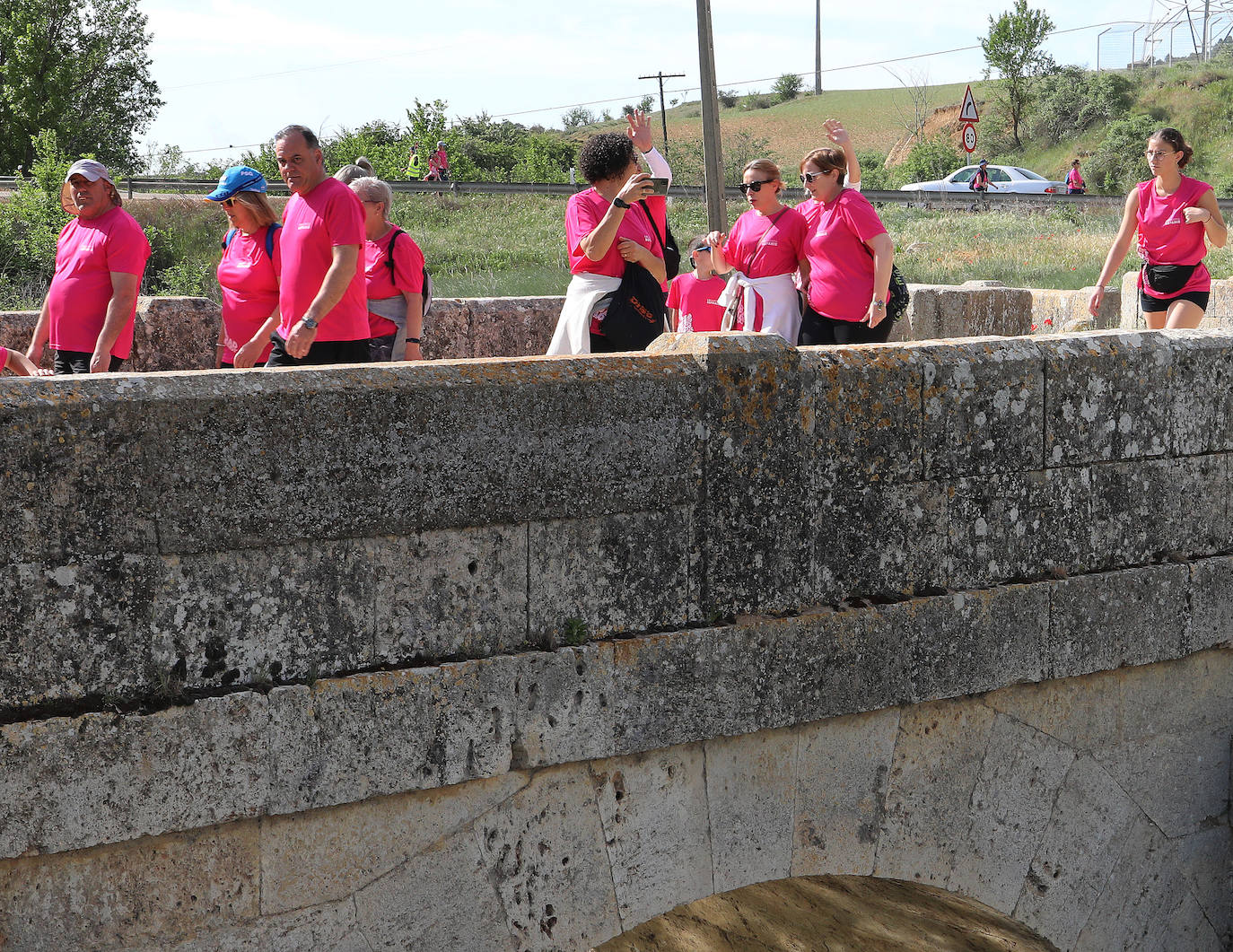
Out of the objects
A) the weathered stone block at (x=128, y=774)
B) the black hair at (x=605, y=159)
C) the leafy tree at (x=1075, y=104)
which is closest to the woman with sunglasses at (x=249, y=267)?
the black hair at (x=605, y=159)

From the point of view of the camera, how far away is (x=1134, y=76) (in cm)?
5606

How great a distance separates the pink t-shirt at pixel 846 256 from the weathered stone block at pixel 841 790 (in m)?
2.55

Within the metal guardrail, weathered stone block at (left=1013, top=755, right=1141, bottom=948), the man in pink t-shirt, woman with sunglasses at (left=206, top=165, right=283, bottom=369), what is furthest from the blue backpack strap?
the metal guardrail

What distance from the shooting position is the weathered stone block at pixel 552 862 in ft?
11.1

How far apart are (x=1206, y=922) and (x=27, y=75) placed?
3705 centimetres

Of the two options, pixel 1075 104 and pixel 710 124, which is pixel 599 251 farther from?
pixel 1075 104

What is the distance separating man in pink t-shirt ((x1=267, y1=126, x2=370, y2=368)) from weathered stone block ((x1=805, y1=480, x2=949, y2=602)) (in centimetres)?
213

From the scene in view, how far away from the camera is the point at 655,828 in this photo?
3.58 meters

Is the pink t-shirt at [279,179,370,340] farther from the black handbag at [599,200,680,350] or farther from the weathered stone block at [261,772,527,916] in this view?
the weathered stone block at [261,772,527,916]

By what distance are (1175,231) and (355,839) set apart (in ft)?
19.9

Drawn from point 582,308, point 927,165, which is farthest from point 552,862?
point 927,165

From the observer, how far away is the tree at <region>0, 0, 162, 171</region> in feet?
111

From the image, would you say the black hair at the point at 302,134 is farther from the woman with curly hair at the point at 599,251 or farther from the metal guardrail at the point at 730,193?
the metal guardrail at the point at 730,193

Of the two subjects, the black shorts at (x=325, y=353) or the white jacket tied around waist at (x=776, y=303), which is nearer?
the black shorts at (x=325, y=353)
